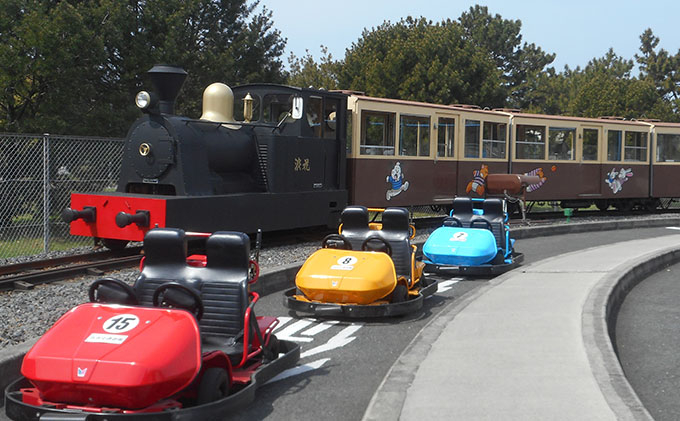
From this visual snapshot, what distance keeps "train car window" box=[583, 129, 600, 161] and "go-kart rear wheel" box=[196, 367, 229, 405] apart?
21398mm

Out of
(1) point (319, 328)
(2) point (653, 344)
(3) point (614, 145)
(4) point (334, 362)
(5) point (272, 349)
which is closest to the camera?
(5) point (272, 349)

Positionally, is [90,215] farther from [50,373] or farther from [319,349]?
[50,373]

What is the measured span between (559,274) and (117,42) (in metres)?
15.4

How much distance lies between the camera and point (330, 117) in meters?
15.6

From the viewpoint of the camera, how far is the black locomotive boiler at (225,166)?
38.7 feet

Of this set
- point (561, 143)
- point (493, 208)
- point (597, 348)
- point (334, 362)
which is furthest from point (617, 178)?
point (334, 362)

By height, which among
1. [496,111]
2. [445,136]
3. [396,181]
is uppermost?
[496,111]

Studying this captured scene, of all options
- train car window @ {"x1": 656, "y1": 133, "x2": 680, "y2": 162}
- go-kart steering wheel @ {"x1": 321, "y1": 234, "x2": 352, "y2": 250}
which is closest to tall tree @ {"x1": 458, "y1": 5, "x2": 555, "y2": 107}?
train car window @ {"x1": 656, "y1": 133, "x2": 680, "y2": 162}

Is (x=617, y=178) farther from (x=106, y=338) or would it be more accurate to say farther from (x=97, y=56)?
(x=106, y=338)

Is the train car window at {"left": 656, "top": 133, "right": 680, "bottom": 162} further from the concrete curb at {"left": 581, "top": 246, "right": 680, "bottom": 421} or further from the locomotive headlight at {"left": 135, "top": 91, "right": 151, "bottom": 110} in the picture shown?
the locomotive headlight at {"left": 135, "top": 91, "right": 151, "bottom": 110}

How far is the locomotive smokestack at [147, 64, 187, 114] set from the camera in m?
12.0

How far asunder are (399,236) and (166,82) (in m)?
5.17

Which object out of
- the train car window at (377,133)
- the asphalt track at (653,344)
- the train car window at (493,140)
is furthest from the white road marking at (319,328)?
the train car window at (493,140)

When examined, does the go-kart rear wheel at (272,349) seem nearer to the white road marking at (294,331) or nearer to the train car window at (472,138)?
the white road marking at (294,331)
